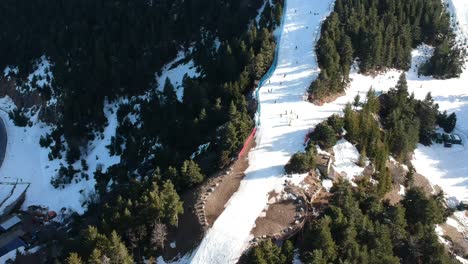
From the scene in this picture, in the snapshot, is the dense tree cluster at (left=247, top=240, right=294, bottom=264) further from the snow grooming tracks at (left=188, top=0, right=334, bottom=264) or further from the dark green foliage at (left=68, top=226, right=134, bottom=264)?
the dark green foliage at (left=68, top=226, right=134, bottom=264)

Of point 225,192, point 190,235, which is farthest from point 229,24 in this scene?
point 190,235

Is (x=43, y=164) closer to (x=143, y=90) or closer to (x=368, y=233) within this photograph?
(x=143, y=90)

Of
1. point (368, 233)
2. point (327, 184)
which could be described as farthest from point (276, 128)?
point (368, 233)

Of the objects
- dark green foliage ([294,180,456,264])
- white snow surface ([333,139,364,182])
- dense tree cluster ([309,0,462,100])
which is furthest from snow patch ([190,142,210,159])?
dark green foliage ([294,180,456,264])

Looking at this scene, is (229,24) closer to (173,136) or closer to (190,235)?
(173,136)

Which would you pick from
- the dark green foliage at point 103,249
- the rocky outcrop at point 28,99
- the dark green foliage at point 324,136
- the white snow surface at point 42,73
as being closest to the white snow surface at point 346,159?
the dark green foliage at point 324,136

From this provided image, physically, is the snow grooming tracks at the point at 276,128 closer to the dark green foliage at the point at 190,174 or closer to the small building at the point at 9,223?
the dark green foliage at the point at 190,174

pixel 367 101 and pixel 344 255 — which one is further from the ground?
pixel 367 101
